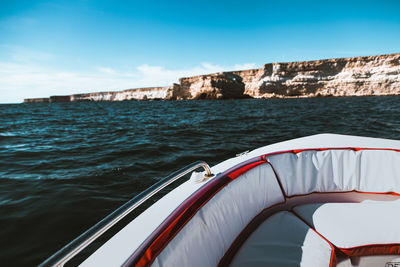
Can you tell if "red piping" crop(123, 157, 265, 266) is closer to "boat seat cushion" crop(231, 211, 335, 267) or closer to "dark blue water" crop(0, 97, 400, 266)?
"boat seat cushion" crop(231, 211, 335, 267)

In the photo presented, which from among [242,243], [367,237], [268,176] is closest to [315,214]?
[367,237]

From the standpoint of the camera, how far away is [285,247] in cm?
140

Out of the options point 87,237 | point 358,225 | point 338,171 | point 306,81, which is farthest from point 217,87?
point 87,237

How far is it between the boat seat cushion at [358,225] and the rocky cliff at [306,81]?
47.1 meters

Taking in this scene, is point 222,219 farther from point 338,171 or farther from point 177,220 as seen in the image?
point 338,171

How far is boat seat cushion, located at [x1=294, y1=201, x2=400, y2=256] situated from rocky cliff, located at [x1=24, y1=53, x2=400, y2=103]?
47.1m

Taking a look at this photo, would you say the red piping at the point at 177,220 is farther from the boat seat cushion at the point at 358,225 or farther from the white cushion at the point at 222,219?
the boat seat cushion at the point at 358,225

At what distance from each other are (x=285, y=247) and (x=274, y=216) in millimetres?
371

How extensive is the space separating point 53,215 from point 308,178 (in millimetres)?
3453

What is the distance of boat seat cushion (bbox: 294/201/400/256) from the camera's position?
1.38m

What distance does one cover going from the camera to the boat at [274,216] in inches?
36.0

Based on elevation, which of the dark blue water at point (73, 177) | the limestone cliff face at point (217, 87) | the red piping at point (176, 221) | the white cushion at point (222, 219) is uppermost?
the limestone cliff face at point (217, 87)

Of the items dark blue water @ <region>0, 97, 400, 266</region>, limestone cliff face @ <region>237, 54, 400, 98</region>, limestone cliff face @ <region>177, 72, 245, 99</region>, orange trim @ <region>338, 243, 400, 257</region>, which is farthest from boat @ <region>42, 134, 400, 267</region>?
limestone cliff face @ <region>237, 54, 400, 98</region>

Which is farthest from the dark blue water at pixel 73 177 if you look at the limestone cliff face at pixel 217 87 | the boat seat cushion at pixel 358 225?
the limestone cliff face at pixel 217 87
